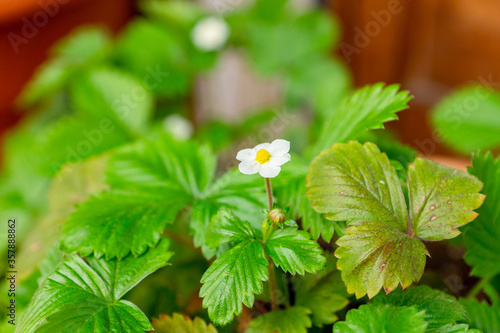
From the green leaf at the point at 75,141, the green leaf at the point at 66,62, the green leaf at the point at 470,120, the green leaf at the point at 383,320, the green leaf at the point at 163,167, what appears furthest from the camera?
the green leaf at the point at 66,62

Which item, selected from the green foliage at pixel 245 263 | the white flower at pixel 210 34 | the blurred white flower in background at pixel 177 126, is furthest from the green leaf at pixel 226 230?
the white flower at pixel 210 34

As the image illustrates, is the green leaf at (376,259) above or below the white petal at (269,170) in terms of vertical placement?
below

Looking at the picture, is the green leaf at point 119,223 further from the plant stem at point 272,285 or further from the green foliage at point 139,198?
the plant stem at point 272,285

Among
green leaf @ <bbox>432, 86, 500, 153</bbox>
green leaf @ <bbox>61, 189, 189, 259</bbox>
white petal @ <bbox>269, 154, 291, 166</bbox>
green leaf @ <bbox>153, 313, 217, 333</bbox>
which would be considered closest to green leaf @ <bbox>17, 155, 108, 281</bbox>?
green leaf @ <bbox>61, 189, 189, 259</bbox>

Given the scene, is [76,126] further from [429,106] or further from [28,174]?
[429,106]

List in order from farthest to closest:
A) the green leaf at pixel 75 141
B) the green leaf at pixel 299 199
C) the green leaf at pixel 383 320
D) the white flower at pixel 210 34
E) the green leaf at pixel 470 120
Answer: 1. the white flower at pixel 210 34
2. the green leaf at pixel 75 141
3. the green leaf at pixel 470 120
4. the green leaf at pixel 299 199
5. the green leaf at pixel 383 320

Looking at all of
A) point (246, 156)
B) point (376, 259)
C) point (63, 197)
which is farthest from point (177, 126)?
point (376, 259)

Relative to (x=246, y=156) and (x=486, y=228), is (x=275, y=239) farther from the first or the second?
(x=486, y=228)

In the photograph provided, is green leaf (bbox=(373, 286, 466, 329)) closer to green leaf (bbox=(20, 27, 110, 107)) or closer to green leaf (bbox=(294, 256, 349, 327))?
green leaf (bbox=(294, 256, 349, 327))

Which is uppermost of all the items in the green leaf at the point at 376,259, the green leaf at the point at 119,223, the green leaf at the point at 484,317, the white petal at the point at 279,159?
the white petal at the point at 279,159

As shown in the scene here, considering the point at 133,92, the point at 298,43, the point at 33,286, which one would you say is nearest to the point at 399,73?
the point at 298,43
